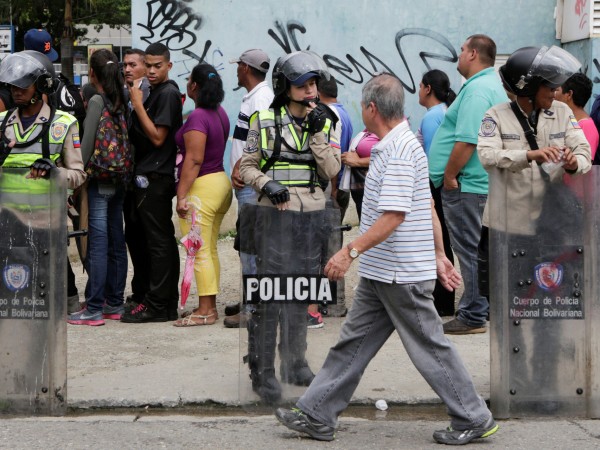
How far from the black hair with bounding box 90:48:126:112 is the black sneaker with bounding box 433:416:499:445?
384 centimetres

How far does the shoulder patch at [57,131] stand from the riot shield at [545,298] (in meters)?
2.61

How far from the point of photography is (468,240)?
7.68 metres

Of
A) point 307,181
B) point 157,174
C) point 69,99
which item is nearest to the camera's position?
point 307,181

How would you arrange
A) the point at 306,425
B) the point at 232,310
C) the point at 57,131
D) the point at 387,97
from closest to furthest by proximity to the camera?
the point at 387,97 < the point at 306,425 < the point at 57,131 < the point at 232,310

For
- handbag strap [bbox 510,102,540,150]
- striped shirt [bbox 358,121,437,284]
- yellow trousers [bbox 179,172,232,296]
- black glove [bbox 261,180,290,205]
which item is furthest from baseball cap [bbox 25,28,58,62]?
striped shirt [bbox 358,121,437,284]

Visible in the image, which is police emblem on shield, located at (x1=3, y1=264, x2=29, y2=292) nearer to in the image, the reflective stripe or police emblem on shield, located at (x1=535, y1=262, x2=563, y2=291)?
the reflective stripe

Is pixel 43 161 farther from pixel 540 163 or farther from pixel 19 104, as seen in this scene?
pixel 540 163

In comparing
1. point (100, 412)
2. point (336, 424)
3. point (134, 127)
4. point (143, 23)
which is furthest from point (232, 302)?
point (143, 23)

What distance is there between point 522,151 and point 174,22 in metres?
7.66

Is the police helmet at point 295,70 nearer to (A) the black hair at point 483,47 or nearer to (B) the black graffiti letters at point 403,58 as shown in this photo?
(A) the black hair at point 483,47

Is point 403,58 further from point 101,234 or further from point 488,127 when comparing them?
point 488,127

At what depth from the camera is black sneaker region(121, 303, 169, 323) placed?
8.22 m

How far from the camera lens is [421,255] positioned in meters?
5.22

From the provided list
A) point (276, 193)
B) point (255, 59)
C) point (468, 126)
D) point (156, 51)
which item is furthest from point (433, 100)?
point (276, 193)
